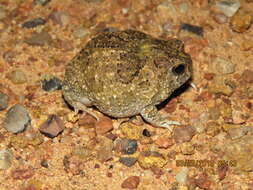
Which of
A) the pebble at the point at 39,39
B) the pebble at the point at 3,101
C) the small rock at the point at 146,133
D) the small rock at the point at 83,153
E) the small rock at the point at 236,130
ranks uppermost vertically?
the pebble at the point at 39,39

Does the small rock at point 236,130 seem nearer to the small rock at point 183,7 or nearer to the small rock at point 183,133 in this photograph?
the small rock at point 183,133

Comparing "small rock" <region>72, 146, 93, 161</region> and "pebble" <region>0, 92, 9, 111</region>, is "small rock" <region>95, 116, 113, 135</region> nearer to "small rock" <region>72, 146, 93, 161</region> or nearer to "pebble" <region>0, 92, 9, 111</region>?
"small rock" <region>72, 146, 93, 161</region>

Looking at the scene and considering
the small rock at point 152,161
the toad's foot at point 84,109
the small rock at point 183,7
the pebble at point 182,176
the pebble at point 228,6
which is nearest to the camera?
the pebble at point 182,176

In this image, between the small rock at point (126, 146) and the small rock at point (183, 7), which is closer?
the small rock at point (126, 146)

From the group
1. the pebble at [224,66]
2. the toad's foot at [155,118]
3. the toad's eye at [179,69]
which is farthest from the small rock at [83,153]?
the pebble at [224,66]

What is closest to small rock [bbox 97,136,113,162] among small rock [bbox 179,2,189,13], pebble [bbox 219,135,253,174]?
pebble [bbox 219,135,253,174]

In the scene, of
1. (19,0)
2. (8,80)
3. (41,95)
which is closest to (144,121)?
(41,95)
